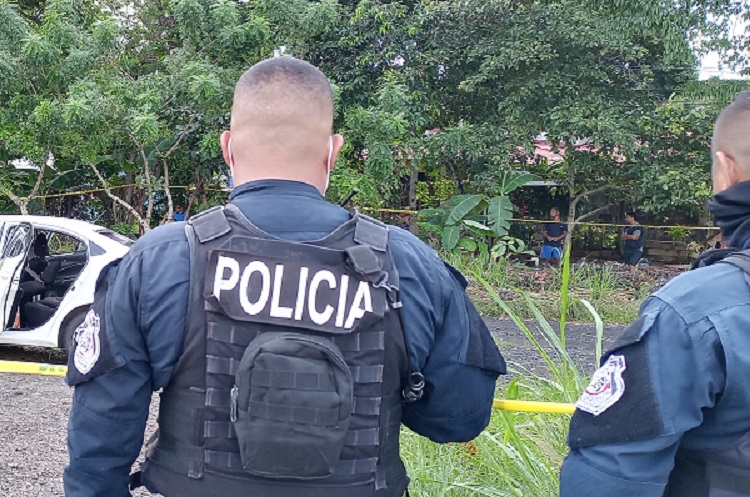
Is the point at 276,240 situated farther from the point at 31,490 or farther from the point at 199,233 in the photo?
the point at 31,490

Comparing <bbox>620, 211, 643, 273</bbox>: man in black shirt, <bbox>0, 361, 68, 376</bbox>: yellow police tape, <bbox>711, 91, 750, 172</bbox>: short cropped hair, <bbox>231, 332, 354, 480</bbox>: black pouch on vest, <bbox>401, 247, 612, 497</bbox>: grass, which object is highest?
<bbox>620, 211, 643, 273</bbox>: man in black shirt

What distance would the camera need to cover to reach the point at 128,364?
1528 mm

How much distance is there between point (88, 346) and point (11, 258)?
16.5 feet

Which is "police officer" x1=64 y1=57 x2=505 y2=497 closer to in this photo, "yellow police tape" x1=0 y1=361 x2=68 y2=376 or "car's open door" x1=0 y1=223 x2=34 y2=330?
"yellow police tape" x1=0 y1=361 x2=68 y2=376

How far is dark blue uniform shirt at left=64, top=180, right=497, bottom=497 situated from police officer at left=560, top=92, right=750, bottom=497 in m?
0.32

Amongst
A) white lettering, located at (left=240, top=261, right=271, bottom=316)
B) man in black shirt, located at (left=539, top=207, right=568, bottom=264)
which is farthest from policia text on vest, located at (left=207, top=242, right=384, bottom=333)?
man in black shirt, located at (left=539, top=207, right=568, bottom=264)

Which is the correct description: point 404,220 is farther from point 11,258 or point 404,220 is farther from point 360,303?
point 360,303

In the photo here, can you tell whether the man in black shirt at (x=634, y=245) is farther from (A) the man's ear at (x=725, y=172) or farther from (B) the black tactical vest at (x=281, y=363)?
(B) the black tactical vest at (x=281, y=363)

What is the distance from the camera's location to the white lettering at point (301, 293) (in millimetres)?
1466

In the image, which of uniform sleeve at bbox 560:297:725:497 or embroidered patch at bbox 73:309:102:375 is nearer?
uniform sleeve at bbox 560:297:725:497

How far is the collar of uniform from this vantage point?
62.9 inches

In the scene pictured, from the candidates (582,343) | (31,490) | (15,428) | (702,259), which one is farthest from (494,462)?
(582,343)

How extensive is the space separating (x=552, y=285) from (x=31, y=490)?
754 cm

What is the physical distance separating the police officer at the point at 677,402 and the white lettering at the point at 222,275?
2.54 ft
